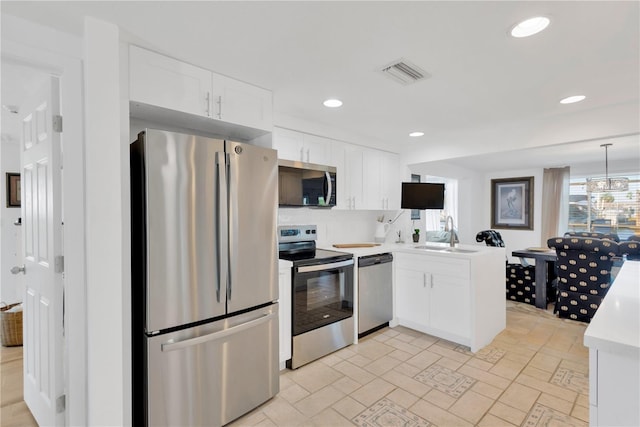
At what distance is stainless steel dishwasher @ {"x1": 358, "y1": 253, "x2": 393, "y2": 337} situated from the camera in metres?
3.21

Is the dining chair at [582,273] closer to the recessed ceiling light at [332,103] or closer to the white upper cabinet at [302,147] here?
the white upper cabinet at [302,147]

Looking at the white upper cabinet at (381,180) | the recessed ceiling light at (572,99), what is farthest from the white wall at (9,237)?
the recessed ceiling light at (572,99)

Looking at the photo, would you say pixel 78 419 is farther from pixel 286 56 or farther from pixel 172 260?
pixel 286 56

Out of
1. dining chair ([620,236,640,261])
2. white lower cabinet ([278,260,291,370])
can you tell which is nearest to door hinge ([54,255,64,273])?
white lower cabinet ([278,260,291,370])

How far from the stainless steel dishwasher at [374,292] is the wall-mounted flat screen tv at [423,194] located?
34.8 inches

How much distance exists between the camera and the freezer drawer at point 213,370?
172 centimetres

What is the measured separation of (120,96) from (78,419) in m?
1.84

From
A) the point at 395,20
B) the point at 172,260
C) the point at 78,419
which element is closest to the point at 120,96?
the point at 172,260

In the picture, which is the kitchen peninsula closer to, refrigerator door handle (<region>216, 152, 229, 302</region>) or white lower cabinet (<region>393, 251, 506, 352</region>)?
white lower cabinet (<region>393, 251, 506, 352</region>)

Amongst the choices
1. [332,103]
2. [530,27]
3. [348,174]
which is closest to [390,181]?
[348,174]

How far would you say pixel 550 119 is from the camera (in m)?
3.05

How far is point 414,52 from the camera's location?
1836mm

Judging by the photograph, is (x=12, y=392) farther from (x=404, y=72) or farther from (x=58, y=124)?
(x=404, y=72)

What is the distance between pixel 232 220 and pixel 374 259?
1826mm
